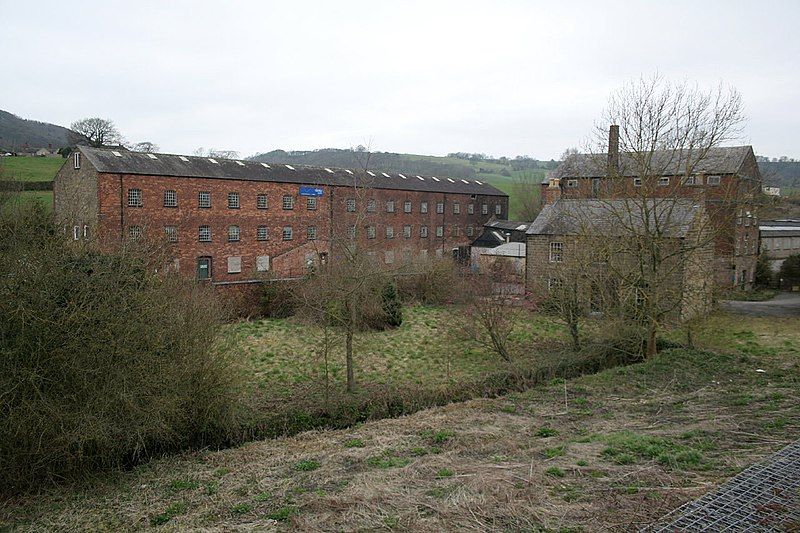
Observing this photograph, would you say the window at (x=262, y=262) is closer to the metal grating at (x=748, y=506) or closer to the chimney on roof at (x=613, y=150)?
the chimney on roof at (x=613, y=150)

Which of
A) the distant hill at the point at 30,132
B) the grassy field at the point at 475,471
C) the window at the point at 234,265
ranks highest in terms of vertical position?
the distant hill at the point at 30,132

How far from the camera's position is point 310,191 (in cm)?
3722

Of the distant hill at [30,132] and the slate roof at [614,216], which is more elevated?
the distant hill at [30,132]

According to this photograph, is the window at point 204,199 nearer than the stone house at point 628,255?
No

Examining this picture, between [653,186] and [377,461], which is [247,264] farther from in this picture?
[377,461]

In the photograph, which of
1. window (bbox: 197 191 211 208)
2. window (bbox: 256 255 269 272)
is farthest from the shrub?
window (bbox: 256 255 269 272)

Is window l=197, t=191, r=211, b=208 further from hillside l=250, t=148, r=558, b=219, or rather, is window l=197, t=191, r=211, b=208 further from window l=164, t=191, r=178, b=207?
hillside l=250, t=148, r=558, b=219

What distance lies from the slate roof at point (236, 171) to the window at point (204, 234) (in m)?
3.01

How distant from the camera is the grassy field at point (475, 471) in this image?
6.38 meters

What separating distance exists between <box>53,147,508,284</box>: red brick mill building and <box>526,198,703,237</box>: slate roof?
7377 mm

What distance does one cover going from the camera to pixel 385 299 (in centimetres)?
2205

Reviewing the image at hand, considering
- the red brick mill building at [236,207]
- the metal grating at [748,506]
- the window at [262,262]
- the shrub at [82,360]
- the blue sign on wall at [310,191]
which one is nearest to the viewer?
the metal grating at [748,506]

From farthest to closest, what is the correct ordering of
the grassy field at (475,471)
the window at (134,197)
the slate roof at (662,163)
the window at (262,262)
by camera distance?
the window at (262,262) → the window at (134,197) → the slate roof at (662,163) → the grassy field at (475,471)

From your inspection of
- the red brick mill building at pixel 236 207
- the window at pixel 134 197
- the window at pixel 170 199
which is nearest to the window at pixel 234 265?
the red brick mill building at pixel 236 207
